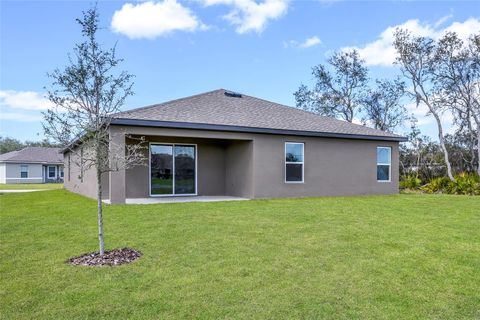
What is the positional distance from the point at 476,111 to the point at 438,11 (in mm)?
7480

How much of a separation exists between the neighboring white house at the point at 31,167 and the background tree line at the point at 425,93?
1076 inches

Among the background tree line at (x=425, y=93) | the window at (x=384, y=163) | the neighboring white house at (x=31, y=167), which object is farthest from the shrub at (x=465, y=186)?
the neighboring white house at (x=31, y=167)

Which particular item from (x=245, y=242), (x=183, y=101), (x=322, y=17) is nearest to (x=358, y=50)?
(x=322, y=17)

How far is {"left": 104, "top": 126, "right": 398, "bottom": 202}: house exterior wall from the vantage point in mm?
13062

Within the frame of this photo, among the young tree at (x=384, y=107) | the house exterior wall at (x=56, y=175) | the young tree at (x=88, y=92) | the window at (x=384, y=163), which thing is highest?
the young tree at (x=384, y=107)

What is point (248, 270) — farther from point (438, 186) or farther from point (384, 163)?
point (438, 186)

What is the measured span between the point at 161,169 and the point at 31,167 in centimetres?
2885

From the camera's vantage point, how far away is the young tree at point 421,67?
935 inches

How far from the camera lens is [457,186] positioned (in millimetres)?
16984

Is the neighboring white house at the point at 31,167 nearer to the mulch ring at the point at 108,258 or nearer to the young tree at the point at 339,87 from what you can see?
the young tree at the point at 339,87

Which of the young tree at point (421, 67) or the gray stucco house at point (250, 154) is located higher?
the young tree at point (421, 67)

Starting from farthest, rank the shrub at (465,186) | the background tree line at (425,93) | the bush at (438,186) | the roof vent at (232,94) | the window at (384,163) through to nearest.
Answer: the background tree line at (425,93), the bush at (438,186), the roof vent at (232,94), the shrub at (465,186), the window at (384,163)

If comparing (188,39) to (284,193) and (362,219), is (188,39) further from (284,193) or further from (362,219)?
(362,219)

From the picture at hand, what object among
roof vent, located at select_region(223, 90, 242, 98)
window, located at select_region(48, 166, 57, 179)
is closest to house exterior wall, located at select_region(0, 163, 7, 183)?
window, located at select_region(48, 166, 57, 179)
